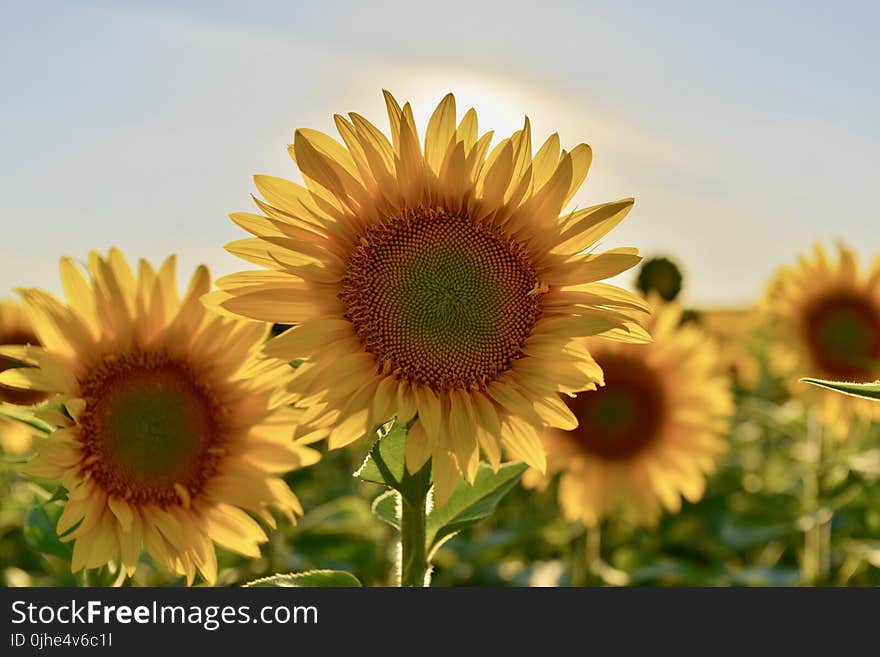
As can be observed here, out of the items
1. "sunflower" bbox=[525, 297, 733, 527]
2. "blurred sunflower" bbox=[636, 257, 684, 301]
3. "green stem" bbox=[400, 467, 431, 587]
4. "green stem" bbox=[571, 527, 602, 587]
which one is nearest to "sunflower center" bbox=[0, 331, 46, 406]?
"green stem" bbox=[400, 467, 431, 587]

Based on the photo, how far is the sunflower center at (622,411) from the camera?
4039mm

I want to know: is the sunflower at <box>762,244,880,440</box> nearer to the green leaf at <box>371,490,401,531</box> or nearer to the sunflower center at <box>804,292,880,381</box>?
the sunflower center at <box>804,292,880,381</box>

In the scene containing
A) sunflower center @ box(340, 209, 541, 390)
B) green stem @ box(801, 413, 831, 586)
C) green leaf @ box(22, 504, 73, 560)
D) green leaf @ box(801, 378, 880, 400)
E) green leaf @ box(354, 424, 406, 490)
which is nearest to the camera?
green leaf @ box(801, 378, 880, 400)

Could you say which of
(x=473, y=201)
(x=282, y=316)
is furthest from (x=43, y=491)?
(x=473, y=201)

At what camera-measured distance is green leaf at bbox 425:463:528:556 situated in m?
1.81

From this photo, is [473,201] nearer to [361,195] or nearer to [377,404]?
[361,195]

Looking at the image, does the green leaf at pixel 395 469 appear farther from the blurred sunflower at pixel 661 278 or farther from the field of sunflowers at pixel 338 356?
the blurred sunflower at pixel 661 278

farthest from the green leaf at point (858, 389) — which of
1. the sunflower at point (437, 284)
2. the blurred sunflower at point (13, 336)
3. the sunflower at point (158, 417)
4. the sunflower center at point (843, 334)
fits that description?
the blurred sunflower at point (13, 336)

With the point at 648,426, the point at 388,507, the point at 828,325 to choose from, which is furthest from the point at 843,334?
the point at 388,507

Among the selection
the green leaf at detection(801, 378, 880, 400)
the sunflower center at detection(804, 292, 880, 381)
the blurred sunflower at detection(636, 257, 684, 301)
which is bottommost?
the green leaf at detection(801, 378, 880, 400)

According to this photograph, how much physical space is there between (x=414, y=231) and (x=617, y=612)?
784 millimetres

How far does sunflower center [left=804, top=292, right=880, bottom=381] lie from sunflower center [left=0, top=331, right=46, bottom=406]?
11.4 feet

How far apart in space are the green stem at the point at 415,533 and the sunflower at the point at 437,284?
64mm

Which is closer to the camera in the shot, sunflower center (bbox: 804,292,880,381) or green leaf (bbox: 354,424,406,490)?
green leaf (bbox: 354,424,406,490)
